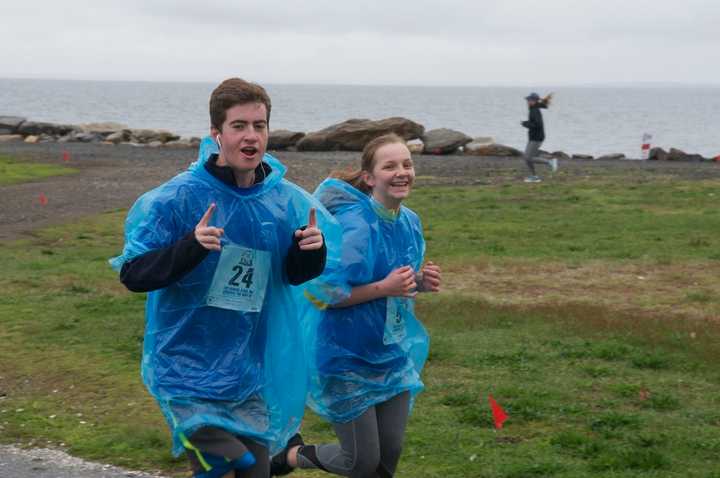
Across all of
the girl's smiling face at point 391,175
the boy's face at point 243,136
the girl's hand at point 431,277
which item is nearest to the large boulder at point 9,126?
the girl's smiling face at point 391,175

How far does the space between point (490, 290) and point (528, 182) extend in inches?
501

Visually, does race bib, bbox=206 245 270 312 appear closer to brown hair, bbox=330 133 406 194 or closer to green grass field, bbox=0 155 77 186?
brown hair, bbox=330 133 406 194

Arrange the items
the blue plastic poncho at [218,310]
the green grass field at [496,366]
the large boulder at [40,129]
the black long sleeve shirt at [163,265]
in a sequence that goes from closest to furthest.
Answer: the black long sleeve shirt at [163,265]
the blue plastic poncho at [218,310]
the green grass field at [496,366]
the large boulder at [40,129]

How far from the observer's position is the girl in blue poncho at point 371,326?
222 inches

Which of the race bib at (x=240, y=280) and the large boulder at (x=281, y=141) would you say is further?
the large boulder at (x=281, y=141)

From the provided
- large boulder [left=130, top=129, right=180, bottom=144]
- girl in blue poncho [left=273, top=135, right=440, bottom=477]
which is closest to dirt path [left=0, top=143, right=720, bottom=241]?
large boulder [left=130, top=129, right=180, bottom=144]

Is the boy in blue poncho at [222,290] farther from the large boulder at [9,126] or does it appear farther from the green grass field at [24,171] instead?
the large boulder at [9,126]

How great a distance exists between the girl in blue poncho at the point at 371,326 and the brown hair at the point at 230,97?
1.00 meters

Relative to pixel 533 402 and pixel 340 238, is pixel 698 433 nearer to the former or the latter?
pixel 533 402

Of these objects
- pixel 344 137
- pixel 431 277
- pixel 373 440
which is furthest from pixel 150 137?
pixel 373 440

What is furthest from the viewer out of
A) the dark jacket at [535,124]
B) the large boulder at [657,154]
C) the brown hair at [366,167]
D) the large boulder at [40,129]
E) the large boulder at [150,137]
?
the large boulder at [40,129]

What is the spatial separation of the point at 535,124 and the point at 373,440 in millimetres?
21043

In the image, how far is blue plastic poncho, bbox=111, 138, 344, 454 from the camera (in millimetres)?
4734

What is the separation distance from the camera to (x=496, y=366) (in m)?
9.49
